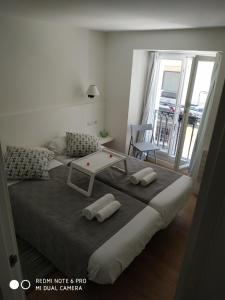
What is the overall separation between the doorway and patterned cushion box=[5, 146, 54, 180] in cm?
226

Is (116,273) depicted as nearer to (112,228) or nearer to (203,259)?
(112,228)

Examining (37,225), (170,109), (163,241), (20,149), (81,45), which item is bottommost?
(163,241)

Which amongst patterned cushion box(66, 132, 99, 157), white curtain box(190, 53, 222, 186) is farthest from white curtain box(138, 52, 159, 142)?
patterned cushion box(66, 132, 99, 157)

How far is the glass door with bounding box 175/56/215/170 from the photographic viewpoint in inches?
130

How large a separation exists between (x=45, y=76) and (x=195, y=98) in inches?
92.6

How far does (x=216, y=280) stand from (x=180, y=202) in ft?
6.46

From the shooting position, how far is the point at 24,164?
105 inches

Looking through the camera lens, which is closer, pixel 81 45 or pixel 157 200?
pixel 157 200

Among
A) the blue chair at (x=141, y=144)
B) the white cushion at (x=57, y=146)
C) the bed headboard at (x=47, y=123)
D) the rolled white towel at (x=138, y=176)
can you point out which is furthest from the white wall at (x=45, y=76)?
the rolled white towel at (x=138, y=176)

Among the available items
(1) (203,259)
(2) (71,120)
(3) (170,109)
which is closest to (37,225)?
(1) (203,259)

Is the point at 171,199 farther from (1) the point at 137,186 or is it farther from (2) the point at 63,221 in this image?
(2) the point at 63,221

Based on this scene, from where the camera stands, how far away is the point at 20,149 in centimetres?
283

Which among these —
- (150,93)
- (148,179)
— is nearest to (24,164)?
(148,179)

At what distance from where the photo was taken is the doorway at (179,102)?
3.40 meters
